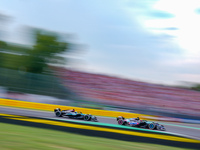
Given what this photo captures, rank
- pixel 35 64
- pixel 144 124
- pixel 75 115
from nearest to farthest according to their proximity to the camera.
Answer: pixel 144 124
pixel 75 115
pixel 35 64

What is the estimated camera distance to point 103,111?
540 inches

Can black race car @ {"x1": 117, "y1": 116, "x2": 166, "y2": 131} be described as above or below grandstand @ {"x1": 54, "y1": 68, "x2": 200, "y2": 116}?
below

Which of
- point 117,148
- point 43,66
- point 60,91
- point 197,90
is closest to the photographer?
point 117,148

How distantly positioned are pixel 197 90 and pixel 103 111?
13647 millimetres

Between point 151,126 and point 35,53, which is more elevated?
point 35,53

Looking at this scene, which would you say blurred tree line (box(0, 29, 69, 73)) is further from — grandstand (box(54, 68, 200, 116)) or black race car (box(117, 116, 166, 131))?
black race car (box(117, 116, 166, 131))

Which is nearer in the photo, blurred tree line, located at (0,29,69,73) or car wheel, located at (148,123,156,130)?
car wheel, located at (148,123,156,130)

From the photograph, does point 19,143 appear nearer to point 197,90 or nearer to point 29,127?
point 29,127

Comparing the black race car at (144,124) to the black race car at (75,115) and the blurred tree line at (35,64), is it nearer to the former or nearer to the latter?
the black race car at (75,115)

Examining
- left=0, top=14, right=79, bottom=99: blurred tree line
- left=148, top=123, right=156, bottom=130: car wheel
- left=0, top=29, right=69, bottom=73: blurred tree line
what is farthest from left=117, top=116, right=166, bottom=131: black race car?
left=0, top=29, right=69, bottom=73: blurred tree line

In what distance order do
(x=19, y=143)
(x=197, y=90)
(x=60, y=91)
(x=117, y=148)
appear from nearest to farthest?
(x=19, y=143)
(x=117, y=148)
(x=60, y=91)
(x=197, y=90)

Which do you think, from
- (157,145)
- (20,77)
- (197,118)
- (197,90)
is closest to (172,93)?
(197,90)

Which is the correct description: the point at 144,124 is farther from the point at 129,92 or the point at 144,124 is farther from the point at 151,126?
the point at 129,92

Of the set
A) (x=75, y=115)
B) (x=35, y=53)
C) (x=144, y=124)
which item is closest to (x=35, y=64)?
(x=35, y=53)
